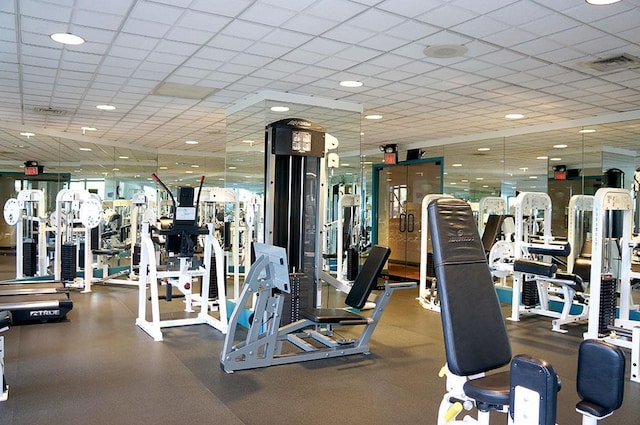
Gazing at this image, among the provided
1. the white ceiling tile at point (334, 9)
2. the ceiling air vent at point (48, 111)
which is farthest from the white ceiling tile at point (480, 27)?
the ceiling air vent at point (48, 111)

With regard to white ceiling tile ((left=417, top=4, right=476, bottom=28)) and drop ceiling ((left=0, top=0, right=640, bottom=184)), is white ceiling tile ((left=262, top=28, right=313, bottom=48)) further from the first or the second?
white ceiling tile ((left=417, top=4, right=476, bottom=28))

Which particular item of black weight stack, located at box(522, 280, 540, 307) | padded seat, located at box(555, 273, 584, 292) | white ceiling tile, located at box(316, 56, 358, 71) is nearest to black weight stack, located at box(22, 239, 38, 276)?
white ceiling tile, located at box(316, 56, 358, 71)

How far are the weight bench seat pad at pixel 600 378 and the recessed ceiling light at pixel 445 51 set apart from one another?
9.25ft

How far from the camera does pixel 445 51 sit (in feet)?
13.1

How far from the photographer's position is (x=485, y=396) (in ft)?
5.91

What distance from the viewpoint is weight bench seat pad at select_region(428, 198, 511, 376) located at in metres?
1.94

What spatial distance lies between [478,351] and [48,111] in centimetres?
655

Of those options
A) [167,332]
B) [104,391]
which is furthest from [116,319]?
[104,391]

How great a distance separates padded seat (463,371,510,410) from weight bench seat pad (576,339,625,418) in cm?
25

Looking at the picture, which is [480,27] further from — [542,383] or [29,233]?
[29,233]

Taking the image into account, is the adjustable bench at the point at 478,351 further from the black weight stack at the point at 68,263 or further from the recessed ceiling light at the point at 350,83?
the black weight stack at the point at 68,263

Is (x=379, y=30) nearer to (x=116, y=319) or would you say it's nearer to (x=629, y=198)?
(x=629, y=198)

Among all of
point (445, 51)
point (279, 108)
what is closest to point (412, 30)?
point (445, 51)

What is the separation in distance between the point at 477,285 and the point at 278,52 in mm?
2776
